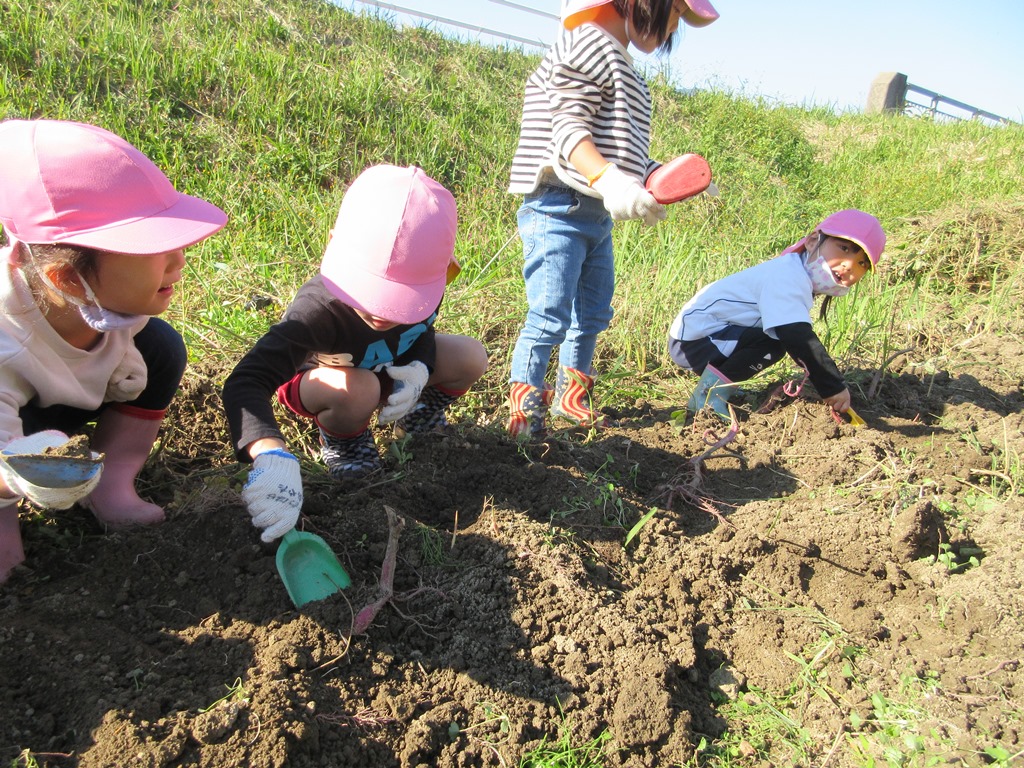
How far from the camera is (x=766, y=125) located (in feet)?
25.2

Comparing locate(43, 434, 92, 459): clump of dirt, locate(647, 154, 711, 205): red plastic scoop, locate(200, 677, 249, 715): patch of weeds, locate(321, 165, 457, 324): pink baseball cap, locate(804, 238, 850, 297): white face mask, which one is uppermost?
locate(647, 154, 711, 205): red plastic scoop

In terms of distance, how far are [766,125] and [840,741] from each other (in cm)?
731

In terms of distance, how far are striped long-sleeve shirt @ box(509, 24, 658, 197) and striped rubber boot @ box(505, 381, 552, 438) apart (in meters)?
0.64

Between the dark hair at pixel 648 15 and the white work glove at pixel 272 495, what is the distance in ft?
5.46

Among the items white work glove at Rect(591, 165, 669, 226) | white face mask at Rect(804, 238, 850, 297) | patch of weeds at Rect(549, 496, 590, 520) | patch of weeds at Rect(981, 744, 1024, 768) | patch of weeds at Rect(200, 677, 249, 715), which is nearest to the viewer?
patch of weeds at Rect(200, 677, 249, 715)

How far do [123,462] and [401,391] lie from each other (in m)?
0.73

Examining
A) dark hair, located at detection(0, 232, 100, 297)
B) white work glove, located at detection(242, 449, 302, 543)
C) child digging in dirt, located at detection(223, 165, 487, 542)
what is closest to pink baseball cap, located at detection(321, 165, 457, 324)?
child digging in dirt, located at detection(223, 165, 487, 542)

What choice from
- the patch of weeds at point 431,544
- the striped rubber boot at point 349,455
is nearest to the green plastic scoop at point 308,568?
the patch of weeds at point 431,544

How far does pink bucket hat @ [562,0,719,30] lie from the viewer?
2262 millimetres

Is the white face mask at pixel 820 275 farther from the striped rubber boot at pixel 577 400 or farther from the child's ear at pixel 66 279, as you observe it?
the child's ear at pixel 66 279

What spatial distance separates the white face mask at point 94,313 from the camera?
147 centimetres

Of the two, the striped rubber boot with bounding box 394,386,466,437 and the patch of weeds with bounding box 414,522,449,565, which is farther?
the striped rubber boot with bounding box 394,386,466,437

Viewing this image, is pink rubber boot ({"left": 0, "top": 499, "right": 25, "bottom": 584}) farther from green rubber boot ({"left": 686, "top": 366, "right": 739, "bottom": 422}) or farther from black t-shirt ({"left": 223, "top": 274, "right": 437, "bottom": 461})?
green rubber boot ({"left": 686, "top": 366, "right": 739, "bottom": 422})

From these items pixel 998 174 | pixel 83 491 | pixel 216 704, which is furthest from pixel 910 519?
pixel 998 174
